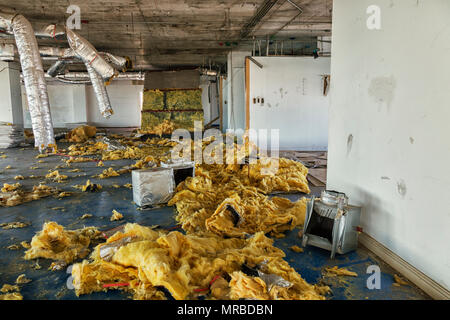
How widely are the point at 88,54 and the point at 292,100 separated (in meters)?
5.36

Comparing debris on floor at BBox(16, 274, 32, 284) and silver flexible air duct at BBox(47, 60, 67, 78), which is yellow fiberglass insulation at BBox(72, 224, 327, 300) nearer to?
debris on floor at BBox(16, 274, 32, 284)

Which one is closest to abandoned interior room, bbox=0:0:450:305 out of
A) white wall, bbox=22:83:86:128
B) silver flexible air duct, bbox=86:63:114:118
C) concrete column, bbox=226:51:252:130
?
silver flexible air duct, bbox=86:63:114:118

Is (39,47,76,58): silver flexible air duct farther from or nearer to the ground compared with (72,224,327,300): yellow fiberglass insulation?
farther from the ground

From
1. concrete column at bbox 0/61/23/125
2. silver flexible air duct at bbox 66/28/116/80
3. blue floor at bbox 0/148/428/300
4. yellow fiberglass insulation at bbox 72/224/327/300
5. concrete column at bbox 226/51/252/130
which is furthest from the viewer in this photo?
concrete column at bbox 226/51/252/130

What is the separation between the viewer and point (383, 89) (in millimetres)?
2193

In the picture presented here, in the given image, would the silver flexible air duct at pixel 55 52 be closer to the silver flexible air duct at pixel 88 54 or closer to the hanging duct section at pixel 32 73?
the silver flexible air duct at pixel 88 54

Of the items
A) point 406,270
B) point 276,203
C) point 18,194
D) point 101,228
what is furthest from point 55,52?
point 406,270

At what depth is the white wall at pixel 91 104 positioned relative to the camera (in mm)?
17438

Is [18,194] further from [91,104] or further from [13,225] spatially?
[91,104]

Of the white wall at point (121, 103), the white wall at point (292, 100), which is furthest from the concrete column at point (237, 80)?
the white wall at point (121, 103)

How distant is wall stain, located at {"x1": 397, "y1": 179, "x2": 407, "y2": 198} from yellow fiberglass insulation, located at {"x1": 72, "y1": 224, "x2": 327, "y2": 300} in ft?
2.88

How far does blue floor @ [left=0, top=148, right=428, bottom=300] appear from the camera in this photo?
1.81 meters

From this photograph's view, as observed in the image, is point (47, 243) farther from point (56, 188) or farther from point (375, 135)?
point (375, 135)
